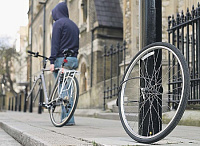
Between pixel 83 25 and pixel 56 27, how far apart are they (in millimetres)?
12376

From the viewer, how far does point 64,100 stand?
6137mm

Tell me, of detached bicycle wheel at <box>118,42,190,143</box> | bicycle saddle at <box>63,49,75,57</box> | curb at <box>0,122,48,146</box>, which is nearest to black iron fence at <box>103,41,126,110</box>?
bicycle saddle at <box>63,49,75,57</box>

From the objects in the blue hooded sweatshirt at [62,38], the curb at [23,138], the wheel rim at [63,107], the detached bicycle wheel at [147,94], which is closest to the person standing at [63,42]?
the blue hooded sweatshirt at [62,38]

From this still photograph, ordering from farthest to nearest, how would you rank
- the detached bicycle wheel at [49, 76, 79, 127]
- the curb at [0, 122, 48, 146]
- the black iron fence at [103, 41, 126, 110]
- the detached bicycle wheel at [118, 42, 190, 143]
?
the black iron fence at [103, 41, 126, 110]
the detached bicycle wheel at [49, 76, 79, 127]
the curb at [0, 122, 48, 146]
the detached bicycle wheel at [118, 42, 190, 143]

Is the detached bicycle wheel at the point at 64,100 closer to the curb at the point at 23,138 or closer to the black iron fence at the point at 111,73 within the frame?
the curb at the point at 23,138

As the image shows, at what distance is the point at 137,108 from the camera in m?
3.89

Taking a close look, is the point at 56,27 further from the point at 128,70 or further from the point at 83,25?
the point at 83,25

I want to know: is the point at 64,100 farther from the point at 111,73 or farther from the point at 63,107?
the point at 111,73

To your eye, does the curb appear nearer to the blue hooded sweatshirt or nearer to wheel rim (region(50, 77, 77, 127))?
wheel rim (region(50, 77, 77, 127))

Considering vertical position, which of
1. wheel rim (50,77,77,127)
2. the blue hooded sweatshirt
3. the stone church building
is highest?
the stone church building

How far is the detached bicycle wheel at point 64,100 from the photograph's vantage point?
6.07m

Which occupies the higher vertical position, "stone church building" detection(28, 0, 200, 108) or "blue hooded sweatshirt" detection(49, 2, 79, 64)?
"stone church building" detection(28, 0, 200, 108)

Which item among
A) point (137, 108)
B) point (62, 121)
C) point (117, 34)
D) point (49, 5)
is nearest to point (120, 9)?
point (117, 34)

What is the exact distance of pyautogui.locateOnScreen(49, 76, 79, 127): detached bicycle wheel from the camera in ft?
19.9
